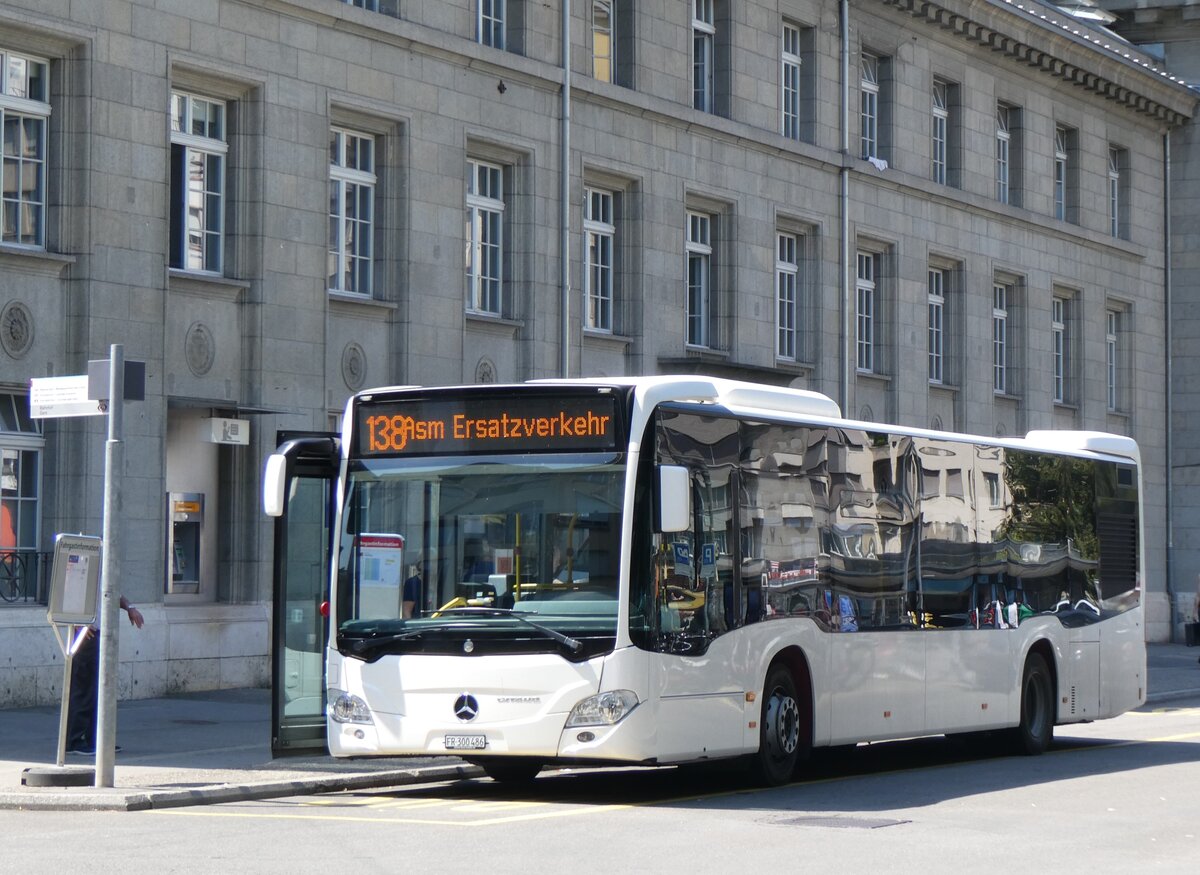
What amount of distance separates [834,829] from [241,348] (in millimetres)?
13490

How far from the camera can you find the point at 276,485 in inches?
546

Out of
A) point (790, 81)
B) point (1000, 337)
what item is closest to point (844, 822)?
point (790, 81)

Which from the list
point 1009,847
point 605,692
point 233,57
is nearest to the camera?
point 1009,847

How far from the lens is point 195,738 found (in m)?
18.5

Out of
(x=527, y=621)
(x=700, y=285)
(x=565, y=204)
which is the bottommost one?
(x=527, y=621)

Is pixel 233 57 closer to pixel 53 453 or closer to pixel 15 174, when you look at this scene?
pixel 15 174

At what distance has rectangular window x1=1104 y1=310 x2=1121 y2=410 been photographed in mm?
45969

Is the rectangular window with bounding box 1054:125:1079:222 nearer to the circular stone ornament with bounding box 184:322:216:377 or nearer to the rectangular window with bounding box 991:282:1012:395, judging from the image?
the rectangular window with bounding box 991:282:1012:395

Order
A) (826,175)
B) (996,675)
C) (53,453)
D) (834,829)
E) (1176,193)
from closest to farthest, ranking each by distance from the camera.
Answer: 1. (834,829)
2. (996,675)
3. (53,453)
4. (826,175)
5. (1176,193)

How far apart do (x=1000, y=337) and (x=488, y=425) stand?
28.9 metres

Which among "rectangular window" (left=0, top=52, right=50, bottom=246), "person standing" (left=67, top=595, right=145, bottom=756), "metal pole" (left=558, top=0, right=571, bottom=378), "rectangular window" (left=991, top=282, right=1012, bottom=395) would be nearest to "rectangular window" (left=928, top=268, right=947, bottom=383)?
"rectangular window" (left=991, top=282, right=1012, bottom=395)

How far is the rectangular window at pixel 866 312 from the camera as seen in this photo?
36.8 m

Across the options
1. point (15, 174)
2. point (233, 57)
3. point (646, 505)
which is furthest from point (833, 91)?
point (646, 505)

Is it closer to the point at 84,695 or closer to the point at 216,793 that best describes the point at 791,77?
the point at 84,695
